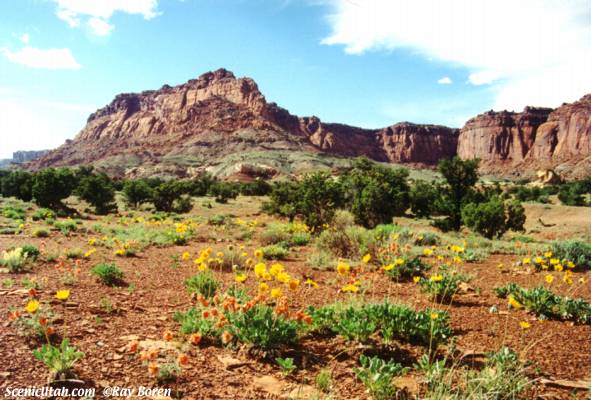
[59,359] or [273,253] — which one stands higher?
[59,359]

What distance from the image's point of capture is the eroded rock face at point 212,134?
112 meters

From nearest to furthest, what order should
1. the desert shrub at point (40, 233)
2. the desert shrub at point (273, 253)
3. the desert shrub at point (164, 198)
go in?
the desert shrub at point (273, 253) → the desert shrub at point (40, 233) → the desert shrub at point (164, 198)

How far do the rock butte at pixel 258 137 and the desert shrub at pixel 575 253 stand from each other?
231 feet

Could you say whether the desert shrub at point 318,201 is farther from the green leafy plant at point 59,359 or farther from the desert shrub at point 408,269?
the green leafy plant at point 59,359

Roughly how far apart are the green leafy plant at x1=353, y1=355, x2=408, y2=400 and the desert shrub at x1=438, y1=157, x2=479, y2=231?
20.7 m

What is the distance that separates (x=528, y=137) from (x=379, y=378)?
189m

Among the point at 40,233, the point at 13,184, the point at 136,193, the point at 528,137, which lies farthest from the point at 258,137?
the point at 528,137

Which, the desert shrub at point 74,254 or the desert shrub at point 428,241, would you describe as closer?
the desert shrub at point 74,254

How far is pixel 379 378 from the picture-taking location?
2941mm

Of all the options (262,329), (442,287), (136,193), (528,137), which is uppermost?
(528,137)

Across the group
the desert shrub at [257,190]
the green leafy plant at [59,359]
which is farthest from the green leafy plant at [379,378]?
the desert shrub at [257,190]

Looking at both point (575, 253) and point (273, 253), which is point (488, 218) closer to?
point (575, 253)

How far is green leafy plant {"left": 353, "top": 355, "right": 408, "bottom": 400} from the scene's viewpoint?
9.48ft

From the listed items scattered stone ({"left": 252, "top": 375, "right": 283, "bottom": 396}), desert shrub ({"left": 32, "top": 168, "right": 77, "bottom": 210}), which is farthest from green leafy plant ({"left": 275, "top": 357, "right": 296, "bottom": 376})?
desert shrub ({"left": 32, "top": 168, "right": 77, "bottom": 210})
